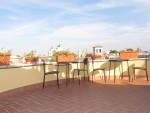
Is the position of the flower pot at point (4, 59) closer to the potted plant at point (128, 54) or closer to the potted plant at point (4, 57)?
the potted plant at point (4, 57)

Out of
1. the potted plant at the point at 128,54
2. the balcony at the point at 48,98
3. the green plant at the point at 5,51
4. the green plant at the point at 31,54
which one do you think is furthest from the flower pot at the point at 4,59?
the potted plant at the point at 128,54

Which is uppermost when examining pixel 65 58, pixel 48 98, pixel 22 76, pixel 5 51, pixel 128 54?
pixel 5 51

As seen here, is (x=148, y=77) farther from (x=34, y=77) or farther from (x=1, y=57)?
(x=1, y=57)

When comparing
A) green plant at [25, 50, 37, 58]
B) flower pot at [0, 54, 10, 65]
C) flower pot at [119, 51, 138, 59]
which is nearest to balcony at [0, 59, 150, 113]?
flower pot at [0, 54, 10, 65]

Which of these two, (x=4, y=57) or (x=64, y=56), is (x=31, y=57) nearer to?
(x=64, y=56)

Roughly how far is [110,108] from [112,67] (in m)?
3.64

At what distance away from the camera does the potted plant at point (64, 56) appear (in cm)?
637

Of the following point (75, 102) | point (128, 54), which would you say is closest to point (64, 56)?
point (128, 54)

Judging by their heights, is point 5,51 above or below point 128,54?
above

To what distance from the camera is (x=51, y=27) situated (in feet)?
31.2

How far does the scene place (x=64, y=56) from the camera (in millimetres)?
6441

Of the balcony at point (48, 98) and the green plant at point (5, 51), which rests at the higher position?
the green plant at point (5, 51)

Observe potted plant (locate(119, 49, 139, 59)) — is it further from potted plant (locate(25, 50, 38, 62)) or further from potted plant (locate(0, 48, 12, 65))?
potted plant (locate(0, 48, 12, 65))

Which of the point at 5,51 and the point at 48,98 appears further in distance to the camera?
the point at 5,51
